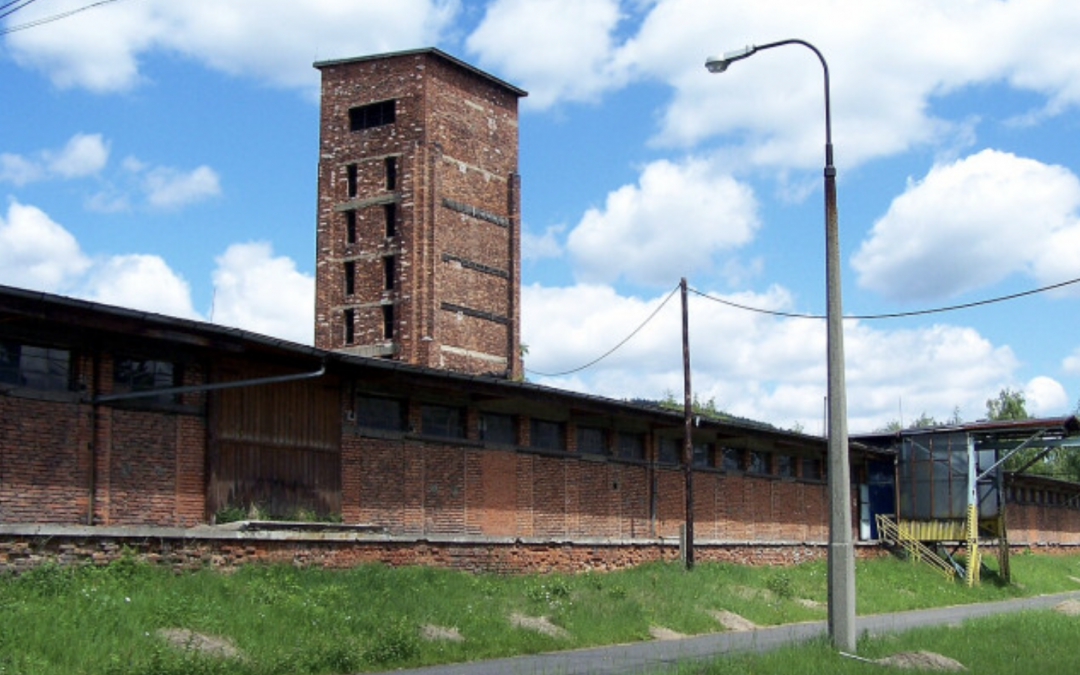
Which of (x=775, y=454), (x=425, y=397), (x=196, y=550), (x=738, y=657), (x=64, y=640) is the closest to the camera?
(x=64, y=640)

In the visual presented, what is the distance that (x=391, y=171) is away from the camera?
4706 centimetres

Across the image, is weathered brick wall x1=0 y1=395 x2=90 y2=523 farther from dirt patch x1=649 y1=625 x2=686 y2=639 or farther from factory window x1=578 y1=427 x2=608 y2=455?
factory window x1=578 y1=427 x2=608 y2=455

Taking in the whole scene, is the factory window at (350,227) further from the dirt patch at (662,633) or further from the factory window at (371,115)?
the dirt patch at (662,633)

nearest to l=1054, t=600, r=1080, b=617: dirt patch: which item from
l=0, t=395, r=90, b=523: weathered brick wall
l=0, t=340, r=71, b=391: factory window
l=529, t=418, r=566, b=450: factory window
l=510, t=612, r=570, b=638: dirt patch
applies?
l=529, t=418, r=566, b=450: factory window

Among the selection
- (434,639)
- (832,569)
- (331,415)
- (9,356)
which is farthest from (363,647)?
(331,415)

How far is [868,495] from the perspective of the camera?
48219 mm

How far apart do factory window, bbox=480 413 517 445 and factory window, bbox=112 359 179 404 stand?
29.5 ft

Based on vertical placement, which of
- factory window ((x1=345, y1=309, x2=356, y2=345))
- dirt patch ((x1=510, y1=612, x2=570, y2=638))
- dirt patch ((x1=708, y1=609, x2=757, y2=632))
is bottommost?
dirt patch ((x1=708, y1=609, x2=757, y2=632))

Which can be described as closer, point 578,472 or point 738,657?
point 738,657

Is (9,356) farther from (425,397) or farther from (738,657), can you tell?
(738,657)

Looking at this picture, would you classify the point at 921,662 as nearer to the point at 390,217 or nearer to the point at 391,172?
the point at 390,217

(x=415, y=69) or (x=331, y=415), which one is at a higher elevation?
(x=415, y=69)

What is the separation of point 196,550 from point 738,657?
27.1ft

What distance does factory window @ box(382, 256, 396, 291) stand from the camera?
4691cm
